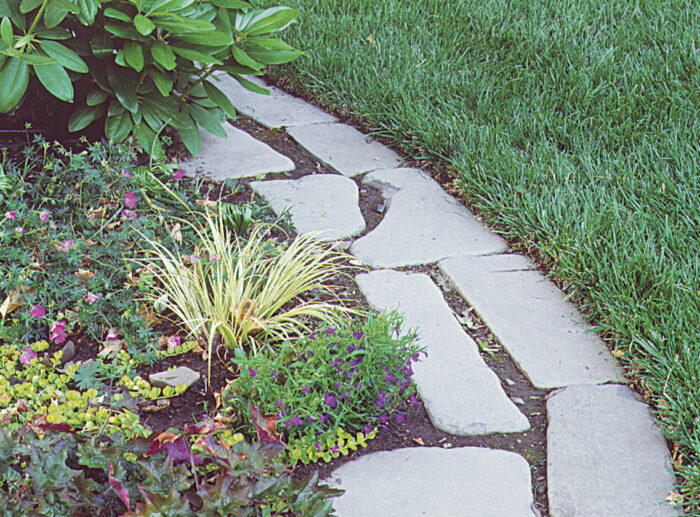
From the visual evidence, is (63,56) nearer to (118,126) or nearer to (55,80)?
(55,80)

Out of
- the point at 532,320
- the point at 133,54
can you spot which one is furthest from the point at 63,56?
the point at 532,320

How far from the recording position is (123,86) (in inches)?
105

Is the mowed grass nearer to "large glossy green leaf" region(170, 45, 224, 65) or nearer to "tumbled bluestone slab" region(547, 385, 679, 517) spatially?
"tumbled bluestone slab" region(547, 385, 679, 517)

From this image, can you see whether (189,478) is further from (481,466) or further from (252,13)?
(252,13)

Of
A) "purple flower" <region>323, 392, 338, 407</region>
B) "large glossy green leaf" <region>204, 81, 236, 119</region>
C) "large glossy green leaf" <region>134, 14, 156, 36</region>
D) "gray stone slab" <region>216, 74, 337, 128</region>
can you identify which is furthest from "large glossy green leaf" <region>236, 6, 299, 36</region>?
"purple flower" <region>323, 392, 338, 407</region>

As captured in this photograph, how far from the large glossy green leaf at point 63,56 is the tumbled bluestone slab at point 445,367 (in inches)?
44.8

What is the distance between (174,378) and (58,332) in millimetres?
349

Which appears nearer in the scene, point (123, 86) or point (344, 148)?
point (123, 86)

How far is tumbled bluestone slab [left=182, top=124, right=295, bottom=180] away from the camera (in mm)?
2969

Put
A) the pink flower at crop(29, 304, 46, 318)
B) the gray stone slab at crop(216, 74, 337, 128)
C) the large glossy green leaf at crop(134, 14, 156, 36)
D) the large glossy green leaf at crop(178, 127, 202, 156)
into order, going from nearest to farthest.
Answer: the pink flower at crop(29, 304, 46, 318)
the large glossy green leaf at crop(134, 14, 156, 36)
the large glossy green leaf at crop(178, 127, 202, 156)
the gray stone slab at crop(216, 74, 337, 128)

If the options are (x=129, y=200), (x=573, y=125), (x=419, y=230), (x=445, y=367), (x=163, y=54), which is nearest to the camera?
(x=445, y=367)

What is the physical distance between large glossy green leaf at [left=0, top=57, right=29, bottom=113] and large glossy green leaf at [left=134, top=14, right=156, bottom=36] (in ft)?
1.28

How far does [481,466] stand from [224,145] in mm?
1958

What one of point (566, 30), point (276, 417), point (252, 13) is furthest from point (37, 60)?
point (566, 30)
